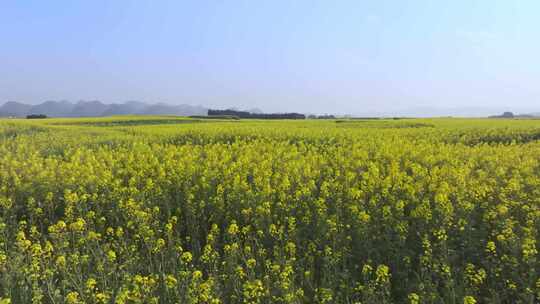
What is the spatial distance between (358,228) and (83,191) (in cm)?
485

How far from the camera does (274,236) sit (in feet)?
16.3

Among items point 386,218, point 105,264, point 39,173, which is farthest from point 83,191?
→ point 386,218

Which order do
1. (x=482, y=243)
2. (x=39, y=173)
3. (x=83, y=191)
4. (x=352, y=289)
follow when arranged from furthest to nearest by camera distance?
(x=39, y=173) < (x=83, y=191) < (x=482, y=243) < (x=352, y=289)

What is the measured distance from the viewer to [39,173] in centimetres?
769

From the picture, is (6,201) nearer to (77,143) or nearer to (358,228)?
(358,228)

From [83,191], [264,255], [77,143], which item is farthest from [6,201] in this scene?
[77,143]

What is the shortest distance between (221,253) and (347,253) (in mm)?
1886

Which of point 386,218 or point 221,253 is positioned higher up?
point 386,218

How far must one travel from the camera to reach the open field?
13.3 feet

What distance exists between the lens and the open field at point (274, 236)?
4051 millimetres

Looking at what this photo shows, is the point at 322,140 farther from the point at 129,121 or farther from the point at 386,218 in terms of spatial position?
the point at 129,121

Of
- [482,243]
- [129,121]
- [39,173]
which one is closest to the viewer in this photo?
[482,243]

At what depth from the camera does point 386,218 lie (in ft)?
16.0

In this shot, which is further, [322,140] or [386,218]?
[322,140]
